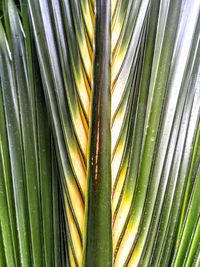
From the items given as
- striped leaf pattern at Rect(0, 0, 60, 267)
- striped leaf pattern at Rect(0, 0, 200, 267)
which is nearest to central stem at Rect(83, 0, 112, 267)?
striped leaf pattern at Rect(0, 0, 200, 267)

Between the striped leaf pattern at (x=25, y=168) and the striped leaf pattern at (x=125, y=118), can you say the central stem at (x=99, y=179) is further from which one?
the striped leaf pattern at (x=25, y=168)

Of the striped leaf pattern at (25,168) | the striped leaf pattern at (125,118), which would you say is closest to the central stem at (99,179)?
the striped leaf pattern at (125,118)

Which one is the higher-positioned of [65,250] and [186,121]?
[186,121]

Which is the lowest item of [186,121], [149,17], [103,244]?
[103,244]

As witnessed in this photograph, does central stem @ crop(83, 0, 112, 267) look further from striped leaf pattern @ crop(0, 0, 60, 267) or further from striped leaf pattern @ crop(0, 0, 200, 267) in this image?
striped leaf pattern @ crop(0, 0, 60, 267)

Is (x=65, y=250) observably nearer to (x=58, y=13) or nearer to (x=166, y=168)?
(x=166, y=168)

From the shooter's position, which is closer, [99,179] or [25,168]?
[99,179]

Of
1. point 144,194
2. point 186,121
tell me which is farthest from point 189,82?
point 144,194

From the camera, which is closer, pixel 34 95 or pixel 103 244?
pixel 103 244
